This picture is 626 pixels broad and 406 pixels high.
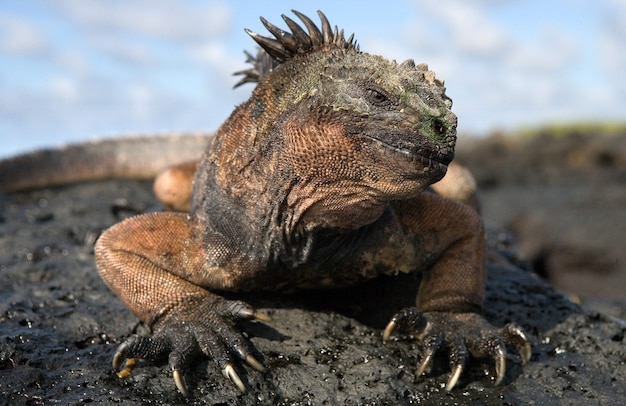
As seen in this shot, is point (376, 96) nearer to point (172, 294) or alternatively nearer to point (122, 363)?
point (172, 294)

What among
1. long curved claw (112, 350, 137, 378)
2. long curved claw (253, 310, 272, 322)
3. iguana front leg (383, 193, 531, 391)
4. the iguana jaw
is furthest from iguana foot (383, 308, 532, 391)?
long curved claw (112, 350, 137, 378)

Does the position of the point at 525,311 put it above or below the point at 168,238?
above

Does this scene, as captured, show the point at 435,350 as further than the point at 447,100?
Yes

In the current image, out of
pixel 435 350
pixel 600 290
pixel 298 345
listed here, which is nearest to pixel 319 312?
pixel 298 345

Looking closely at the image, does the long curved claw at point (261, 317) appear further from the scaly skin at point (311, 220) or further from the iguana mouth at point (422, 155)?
the iguana mouth at point (422, 155)

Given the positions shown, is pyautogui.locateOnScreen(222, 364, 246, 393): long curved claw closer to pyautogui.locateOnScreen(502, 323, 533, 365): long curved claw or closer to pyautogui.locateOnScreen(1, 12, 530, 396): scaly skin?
pyautogui.locateOnScreen(1, 12, 530, 396): scaly skin

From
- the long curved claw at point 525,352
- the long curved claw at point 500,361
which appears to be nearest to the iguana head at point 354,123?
the long curved claw at point 500,361

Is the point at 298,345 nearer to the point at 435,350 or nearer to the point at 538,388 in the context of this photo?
the point at 435,350
